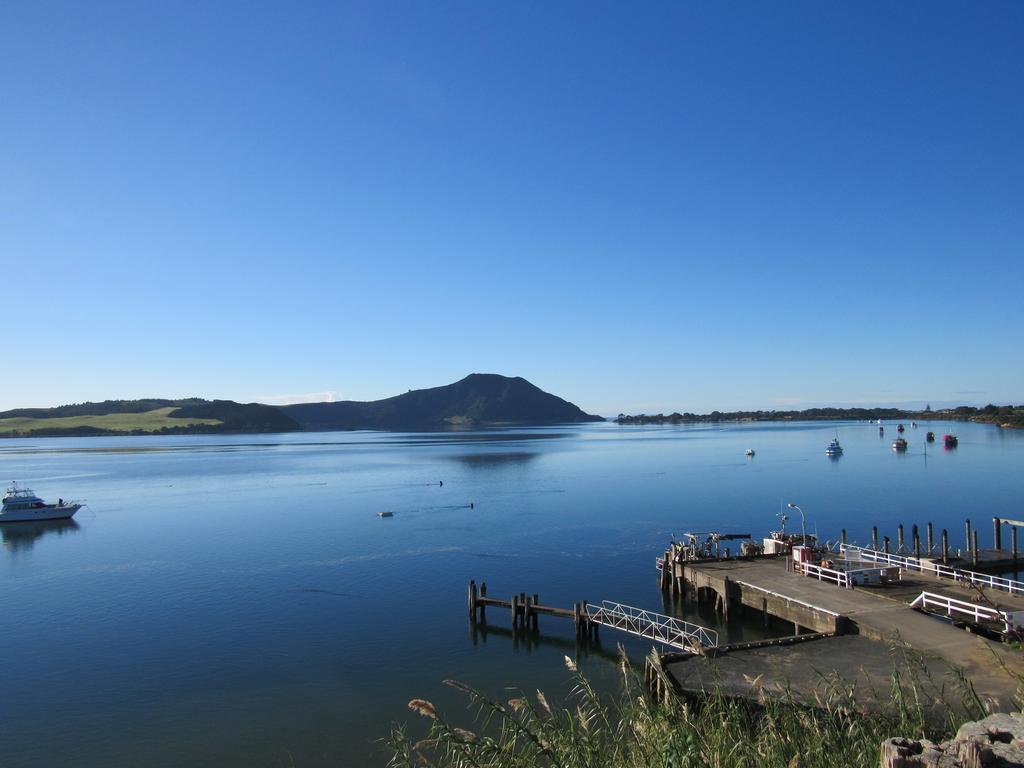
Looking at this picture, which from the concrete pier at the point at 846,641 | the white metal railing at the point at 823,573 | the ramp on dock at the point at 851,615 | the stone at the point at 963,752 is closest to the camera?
the stone at the point at 963,752

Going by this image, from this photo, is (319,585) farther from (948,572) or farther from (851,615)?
(948,572)

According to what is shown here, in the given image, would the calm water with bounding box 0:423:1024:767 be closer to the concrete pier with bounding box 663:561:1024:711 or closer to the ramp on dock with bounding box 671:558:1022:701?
the ramp on dock with bounding box 671:558:1022:701

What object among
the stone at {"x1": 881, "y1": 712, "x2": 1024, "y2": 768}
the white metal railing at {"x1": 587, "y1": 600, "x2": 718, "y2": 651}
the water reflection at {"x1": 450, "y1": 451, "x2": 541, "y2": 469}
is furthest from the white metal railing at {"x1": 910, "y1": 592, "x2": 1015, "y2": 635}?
the water reflection at {"x1": 450, "y1": 451, "x2": 541, "y2": 469}

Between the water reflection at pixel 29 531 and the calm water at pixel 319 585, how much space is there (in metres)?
0.44

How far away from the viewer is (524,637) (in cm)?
3178

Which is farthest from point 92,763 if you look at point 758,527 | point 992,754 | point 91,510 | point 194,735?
point 91,510

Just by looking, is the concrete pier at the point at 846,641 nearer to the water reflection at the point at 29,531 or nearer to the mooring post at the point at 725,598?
the mooring post at the point at 725,598

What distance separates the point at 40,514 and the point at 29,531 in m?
4.02

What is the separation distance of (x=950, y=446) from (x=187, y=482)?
148713 mm

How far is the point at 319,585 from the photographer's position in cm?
4141

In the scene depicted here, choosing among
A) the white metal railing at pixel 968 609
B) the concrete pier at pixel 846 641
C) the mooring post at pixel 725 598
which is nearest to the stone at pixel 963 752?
the concrete pier at pixel 846 641

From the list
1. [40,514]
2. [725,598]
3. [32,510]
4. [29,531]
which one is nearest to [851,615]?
[725,598]

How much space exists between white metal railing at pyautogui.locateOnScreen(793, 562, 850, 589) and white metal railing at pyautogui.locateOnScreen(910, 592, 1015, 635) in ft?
12.2

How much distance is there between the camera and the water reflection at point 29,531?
62250 millimetres
